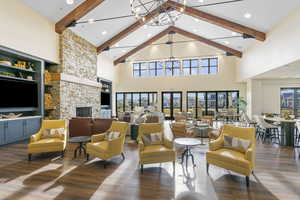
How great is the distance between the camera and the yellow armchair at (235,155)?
2.83 metres

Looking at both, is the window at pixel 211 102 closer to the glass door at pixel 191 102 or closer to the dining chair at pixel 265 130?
the glass door at pixel 191 102

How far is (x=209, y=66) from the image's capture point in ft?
39.8

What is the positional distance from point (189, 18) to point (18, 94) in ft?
29.8

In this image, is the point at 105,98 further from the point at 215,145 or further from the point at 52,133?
the point at 215,145

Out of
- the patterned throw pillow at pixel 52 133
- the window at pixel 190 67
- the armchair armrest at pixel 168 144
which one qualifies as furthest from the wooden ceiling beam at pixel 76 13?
the window at pixel 190 67

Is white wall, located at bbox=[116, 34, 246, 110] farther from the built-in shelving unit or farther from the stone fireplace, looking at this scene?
the built-in shelving unit

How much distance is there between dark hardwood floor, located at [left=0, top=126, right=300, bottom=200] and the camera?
2.54 metres

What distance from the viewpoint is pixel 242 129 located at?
3.34 metres

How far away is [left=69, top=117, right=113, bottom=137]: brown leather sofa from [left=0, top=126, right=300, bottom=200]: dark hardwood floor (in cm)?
167

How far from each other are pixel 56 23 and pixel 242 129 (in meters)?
8.15

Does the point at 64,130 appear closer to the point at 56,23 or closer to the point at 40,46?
the point at 40,46

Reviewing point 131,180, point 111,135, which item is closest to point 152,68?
point 111,135

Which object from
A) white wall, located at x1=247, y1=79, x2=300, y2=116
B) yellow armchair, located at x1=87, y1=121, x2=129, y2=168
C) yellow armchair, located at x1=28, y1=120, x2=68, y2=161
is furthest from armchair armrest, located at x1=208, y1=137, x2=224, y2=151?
white wall, located at x1=247, y1=79, x2=300, y2=116

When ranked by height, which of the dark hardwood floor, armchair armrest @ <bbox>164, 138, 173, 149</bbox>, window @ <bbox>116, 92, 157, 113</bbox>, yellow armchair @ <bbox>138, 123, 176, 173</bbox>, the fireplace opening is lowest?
the dark hardwood floor
